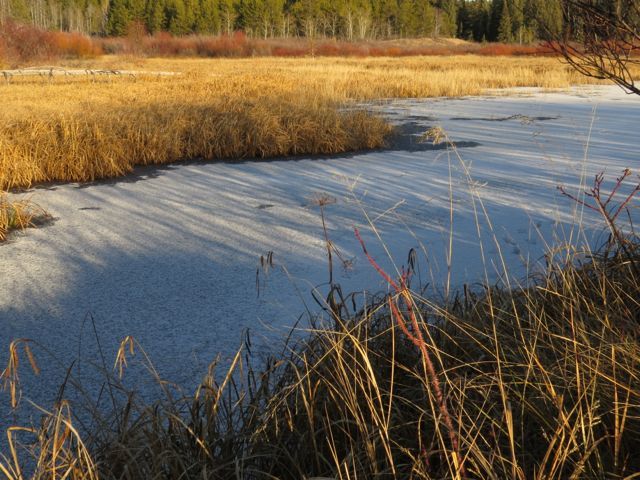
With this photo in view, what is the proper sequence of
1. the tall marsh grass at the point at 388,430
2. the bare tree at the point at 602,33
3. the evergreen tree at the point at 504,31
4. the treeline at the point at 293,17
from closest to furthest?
the tall marsh grass at the point at 388,430 < the bare tree at the point at 602,33 < the evergreen tree at the point at 504,31 < the treeline at the point at 293,17

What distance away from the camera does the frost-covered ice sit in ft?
9.49

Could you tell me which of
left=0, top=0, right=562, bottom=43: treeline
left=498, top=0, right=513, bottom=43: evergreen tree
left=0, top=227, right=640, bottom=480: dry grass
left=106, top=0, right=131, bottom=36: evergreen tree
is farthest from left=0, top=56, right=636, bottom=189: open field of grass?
left=106, top=0, right=131, bottom=36: evergreen tree

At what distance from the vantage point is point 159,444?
184cm

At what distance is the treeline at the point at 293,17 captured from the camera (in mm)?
65125

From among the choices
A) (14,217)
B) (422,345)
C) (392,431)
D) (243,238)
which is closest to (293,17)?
(14,217)

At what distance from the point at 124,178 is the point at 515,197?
140 inches

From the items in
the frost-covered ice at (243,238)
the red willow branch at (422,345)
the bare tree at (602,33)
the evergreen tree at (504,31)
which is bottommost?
the frost-covered ice at (243,238)

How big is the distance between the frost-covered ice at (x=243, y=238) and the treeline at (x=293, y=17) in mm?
57909

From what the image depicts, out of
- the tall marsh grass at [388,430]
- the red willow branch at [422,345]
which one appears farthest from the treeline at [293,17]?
the red willow branch at [422,345]

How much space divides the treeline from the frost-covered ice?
5791 cm

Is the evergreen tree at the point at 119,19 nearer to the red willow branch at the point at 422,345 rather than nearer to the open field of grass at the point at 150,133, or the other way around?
the open field of grass at the point at 150,133

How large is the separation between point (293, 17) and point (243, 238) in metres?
67.7

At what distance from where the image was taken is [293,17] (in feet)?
222

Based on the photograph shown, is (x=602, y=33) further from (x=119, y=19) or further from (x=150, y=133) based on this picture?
(x=119, y=19)
